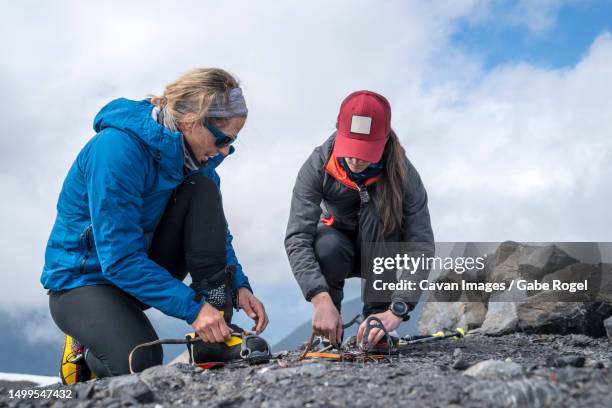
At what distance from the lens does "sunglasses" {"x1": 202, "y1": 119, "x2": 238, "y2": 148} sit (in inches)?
150

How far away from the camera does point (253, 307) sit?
4.30 m

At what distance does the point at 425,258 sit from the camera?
15.6 feet

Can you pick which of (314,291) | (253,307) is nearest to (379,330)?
(314,291)

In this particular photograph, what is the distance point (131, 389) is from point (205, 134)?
1.53 meters

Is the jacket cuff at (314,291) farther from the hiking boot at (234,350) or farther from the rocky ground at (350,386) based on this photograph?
the rocky ground at (350,386)

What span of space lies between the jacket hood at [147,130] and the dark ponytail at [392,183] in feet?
4.94

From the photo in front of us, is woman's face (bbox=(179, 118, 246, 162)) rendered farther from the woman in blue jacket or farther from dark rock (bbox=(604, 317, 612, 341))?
dark rock (bbox=(604, 317, 612, 341))

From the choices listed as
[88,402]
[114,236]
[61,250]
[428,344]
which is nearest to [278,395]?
[88,402]

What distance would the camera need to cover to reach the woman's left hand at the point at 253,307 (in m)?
4.26

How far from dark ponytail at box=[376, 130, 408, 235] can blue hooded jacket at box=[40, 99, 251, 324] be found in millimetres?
1488

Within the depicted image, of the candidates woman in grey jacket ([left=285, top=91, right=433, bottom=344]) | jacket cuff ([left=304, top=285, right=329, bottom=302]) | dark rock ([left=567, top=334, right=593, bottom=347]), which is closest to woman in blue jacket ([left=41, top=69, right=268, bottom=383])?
jacket cuff ([left=304, top=285, right=329, bottom=302])

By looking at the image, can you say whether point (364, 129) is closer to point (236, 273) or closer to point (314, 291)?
point (314, 291)

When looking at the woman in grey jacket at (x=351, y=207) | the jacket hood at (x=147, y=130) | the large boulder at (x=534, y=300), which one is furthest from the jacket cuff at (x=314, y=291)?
the large boulder at (x=534, y=300)

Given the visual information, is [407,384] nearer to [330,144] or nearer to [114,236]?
[114,236]
